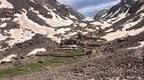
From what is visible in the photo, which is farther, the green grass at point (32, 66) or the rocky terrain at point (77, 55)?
the green grass at point (32, 66)

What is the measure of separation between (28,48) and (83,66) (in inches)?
4217

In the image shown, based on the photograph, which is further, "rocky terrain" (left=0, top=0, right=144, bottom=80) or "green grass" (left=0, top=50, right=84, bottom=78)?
"green grass" (left=0, top=50, right=84, bottom=78)

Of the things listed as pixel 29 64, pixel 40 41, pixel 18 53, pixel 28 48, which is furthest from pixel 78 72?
pixel 40 41

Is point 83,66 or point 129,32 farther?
point 129,32

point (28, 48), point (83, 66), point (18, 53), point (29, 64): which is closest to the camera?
point (83, 66)

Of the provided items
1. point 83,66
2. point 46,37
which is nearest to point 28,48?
point 46,37

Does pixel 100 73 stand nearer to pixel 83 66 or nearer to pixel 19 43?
pixel 83 66

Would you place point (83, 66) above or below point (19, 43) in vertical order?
below

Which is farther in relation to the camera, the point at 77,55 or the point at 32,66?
the point at 77,55

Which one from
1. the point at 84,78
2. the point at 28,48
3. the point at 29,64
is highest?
the point at 28,48

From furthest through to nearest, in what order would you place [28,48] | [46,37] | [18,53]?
[46,37]
[28,48]
[18,53]

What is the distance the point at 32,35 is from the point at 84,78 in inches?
5802

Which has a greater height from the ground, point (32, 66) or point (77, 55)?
point (77, 55)

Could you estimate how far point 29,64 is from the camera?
106 meters
